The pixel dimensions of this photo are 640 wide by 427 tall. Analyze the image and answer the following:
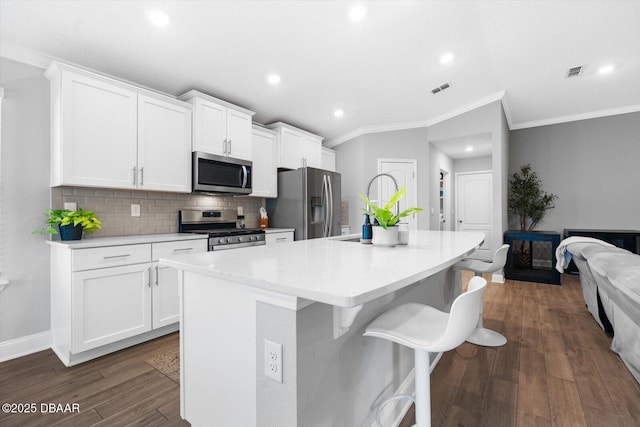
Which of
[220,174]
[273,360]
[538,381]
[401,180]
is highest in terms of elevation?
[401,180]

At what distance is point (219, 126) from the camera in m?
3.31

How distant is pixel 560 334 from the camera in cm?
263

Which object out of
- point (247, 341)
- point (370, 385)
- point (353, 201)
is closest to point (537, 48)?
point (353, 201)

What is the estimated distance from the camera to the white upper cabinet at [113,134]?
7.54 ft

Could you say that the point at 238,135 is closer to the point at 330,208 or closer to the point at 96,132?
the point at 96,132

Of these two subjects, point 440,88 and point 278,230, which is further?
point 440,88

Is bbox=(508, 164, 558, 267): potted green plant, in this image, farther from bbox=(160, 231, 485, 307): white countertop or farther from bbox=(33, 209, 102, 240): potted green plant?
bbox=(33, 209, 102, 240): potted green plant

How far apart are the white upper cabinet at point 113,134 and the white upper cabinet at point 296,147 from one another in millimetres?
1404

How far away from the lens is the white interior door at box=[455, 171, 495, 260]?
6.78 m

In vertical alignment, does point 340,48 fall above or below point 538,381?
above

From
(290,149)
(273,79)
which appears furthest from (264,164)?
(273,79)

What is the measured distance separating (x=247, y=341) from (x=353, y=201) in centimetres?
439

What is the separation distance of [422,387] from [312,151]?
13.0ft

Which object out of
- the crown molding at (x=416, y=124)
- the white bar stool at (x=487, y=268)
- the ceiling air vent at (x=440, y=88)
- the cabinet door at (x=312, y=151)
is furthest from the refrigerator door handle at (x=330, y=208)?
the white bar stool at (x=487, y=268)
